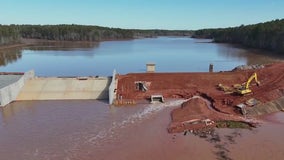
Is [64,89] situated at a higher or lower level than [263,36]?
lower

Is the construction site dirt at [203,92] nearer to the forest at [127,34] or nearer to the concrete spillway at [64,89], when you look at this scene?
the concrete spillway at [64,89]

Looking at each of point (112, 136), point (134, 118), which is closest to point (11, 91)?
point (134, 118)

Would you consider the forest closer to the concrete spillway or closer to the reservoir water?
the concrete spillway

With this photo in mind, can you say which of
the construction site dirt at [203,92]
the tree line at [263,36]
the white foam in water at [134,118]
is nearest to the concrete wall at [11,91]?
the construction site dirt at [203,92]

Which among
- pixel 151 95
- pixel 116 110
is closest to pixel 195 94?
pixel 151 95

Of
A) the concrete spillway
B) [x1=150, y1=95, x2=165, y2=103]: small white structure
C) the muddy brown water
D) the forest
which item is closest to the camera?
the muddy brown water

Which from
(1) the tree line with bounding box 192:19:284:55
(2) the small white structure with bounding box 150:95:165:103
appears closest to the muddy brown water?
(2) the small white structure with bounding box 150:95:165:103

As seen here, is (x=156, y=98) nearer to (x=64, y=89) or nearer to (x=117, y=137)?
(x=117, y=137)
